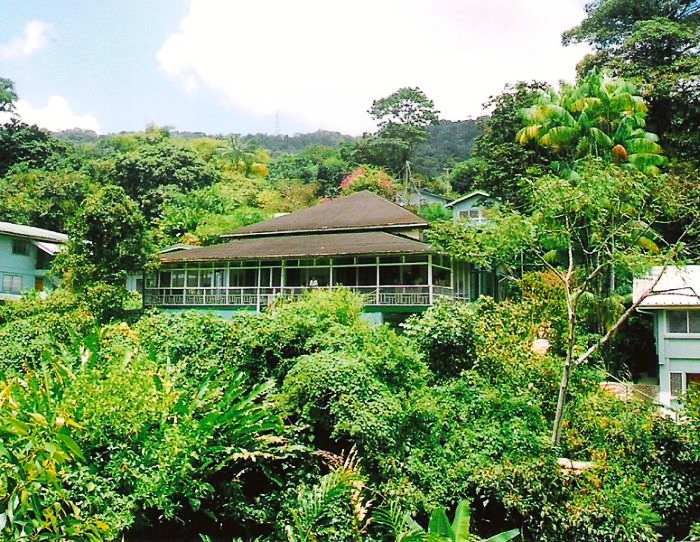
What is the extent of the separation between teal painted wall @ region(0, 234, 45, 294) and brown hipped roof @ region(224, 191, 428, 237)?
1089 centimetres

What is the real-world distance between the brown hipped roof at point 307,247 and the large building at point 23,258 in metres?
9.22

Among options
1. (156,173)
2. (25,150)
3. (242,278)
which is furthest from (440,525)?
(25,150)

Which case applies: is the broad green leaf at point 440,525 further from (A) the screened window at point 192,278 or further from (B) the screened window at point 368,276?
(A) the screened window at point 192,278

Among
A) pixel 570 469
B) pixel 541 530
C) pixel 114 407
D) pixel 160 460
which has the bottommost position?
pixel 541 530

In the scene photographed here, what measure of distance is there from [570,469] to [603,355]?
785 cm

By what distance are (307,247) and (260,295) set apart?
2447 mm

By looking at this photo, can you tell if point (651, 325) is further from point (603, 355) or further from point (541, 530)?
point (541, 530)

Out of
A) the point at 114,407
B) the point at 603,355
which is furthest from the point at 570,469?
the point at 603,355

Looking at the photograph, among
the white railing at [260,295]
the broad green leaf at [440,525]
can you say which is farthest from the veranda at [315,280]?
the broad green leaf at [440,525]

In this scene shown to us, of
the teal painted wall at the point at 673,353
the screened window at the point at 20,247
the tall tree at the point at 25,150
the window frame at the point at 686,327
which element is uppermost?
the tall tree at the point at 25,150

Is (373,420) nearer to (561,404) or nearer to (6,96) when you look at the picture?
(561,404)

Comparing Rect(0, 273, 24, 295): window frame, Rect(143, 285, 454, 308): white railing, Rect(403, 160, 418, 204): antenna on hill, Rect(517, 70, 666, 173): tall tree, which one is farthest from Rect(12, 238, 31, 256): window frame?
Rect(517, 70, 666, 173): tall tree

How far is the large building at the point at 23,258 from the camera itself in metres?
30.4

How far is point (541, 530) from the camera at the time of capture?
32.3ft
